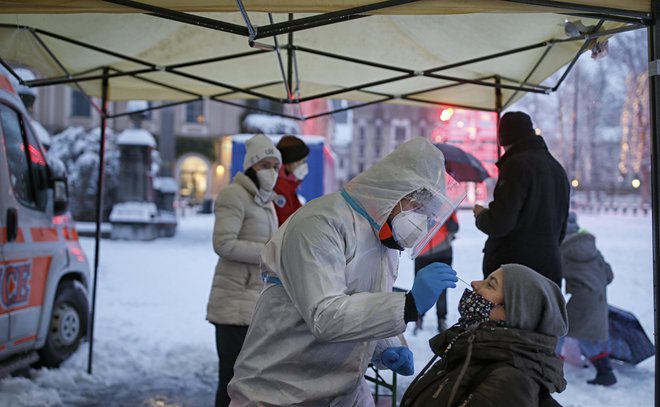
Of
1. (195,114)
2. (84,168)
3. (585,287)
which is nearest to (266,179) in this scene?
(585,287)

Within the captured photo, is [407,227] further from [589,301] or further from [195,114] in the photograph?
[195,114]

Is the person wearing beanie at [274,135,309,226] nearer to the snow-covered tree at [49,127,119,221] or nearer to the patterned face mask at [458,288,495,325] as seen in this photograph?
the patterned face mask at [458,288,495,325]

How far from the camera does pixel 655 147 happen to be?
108 inches

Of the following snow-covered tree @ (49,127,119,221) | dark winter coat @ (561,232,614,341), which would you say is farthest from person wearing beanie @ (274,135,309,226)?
snow-covered tree @ (49,127,119,221)

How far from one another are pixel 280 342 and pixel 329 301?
0.32 metres

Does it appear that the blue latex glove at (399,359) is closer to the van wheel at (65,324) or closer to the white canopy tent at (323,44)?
the white canopy tent at (323,44)

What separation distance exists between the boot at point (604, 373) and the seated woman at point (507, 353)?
410 centimetres

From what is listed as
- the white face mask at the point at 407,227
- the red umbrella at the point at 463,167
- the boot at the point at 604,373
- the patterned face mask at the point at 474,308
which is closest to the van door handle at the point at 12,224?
the white face mask at the point at 407,227

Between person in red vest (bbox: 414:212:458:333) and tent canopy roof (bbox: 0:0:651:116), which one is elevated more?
tent canopy roof (bbox: 0:0:651:116)

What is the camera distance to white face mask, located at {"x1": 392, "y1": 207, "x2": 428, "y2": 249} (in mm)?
2098

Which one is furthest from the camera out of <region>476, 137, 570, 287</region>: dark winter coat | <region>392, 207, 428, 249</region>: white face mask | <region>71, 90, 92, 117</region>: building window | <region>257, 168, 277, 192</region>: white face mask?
<region>71, 90, 92, 117</region>: building window

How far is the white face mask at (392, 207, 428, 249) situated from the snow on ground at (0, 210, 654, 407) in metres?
0.40

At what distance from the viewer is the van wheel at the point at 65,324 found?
5.78 m

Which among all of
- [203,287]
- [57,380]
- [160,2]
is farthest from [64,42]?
[203,287]
